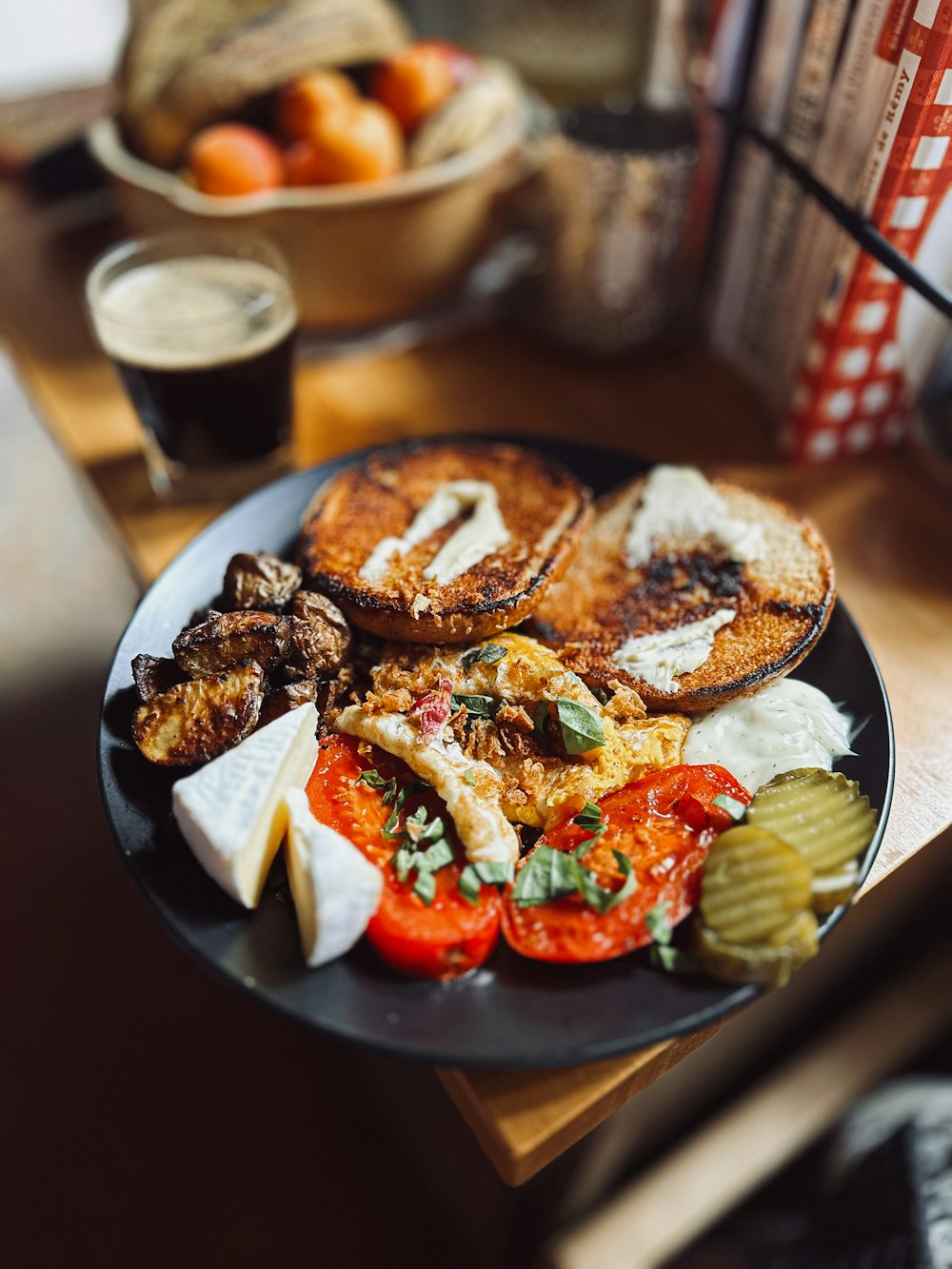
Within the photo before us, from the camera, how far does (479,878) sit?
2.83ft

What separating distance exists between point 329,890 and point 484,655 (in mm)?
337

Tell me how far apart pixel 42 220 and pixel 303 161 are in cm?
86

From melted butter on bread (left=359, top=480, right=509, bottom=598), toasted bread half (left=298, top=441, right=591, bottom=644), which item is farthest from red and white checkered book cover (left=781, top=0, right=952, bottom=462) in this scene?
melted butter on bread (left=359, top=480, right=509, bottom=598)

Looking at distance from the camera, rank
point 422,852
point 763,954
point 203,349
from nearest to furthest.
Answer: point 763,954 → point 422,852 → point 203,349

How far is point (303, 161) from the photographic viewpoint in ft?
5.30

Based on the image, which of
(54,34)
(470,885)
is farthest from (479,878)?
(54,34)

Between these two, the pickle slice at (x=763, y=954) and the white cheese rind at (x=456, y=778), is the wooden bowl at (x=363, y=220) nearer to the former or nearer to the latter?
the white cheese rind at (x=456, y=778)

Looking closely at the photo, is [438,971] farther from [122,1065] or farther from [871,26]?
[871,26]

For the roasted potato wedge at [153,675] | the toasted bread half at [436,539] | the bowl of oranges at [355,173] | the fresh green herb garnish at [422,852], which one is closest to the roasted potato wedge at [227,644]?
the roasted potato wedge at [153,675]

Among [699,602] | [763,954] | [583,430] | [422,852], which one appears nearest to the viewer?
[763,954]

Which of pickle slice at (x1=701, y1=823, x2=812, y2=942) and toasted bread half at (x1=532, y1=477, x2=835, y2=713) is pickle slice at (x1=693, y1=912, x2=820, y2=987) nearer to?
pickle slice at (x1=701, y1=823, x2=812, y2=942)

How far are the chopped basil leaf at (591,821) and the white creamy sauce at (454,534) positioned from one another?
0.33 m

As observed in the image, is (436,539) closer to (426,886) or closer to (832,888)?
(426,886)

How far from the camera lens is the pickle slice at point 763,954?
79cm
